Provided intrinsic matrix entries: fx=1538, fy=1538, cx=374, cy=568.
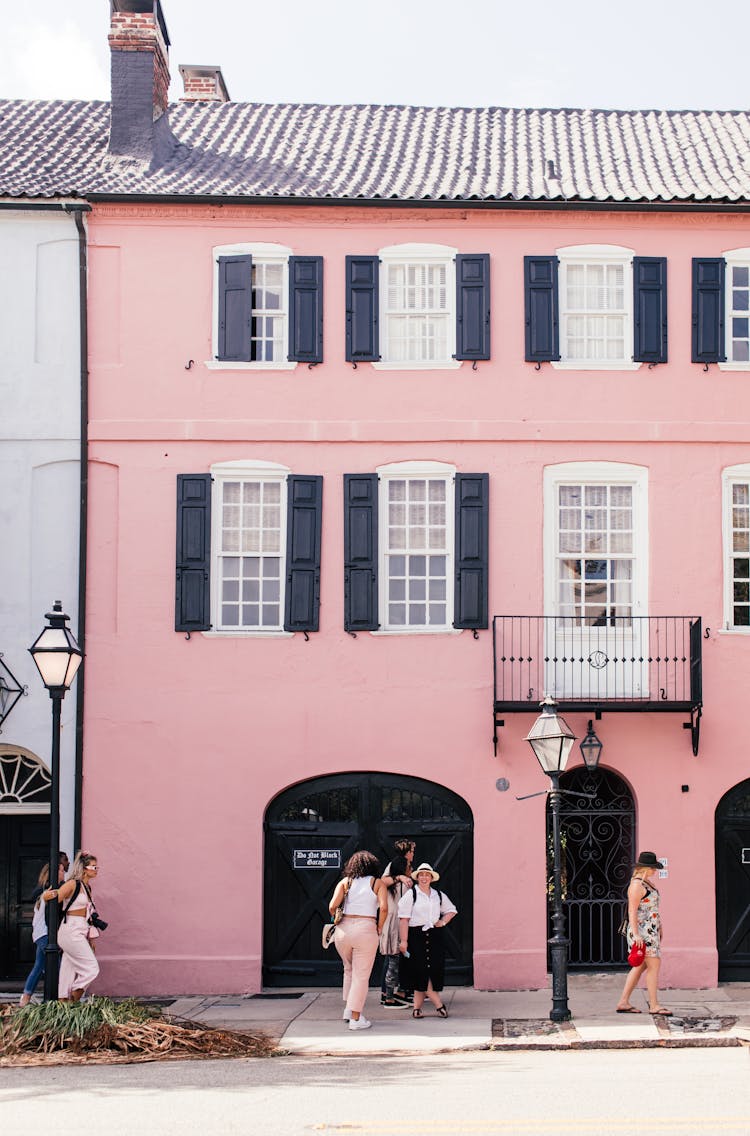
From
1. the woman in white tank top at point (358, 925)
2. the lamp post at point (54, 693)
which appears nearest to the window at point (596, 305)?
the woman in white tank top at point (358, 925)

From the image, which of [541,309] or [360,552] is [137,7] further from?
[360,552]

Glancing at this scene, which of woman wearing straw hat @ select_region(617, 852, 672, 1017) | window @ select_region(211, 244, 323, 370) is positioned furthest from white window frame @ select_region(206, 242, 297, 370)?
woman wearing straw hat @ select_region(617, 852, 672, 1017)

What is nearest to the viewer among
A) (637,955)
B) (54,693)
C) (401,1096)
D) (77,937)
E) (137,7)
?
(401,1096)

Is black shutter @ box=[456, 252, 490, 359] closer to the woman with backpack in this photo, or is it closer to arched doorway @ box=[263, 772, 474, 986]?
arched doorway @ box=[263, 772, 474, 986]

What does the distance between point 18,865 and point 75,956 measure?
3033 mm

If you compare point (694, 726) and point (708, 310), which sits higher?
point (708, 310)

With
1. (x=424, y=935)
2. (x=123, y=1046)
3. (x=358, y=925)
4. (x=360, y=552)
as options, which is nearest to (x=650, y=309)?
(x=360, y=552)

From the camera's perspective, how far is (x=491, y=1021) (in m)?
15.0

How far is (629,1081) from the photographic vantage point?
36.9 ft

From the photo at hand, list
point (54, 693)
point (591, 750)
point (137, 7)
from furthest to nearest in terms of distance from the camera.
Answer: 1. point (137, 7)
2. point (591, 750)
3. point (54, 693)

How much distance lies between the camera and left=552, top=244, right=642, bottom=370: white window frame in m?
18.0

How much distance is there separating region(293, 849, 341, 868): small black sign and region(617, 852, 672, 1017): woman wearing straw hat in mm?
3911

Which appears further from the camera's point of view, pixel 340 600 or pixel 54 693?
pixel 340 600

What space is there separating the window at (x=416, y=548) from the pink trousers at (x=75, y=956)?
15.1 ft
